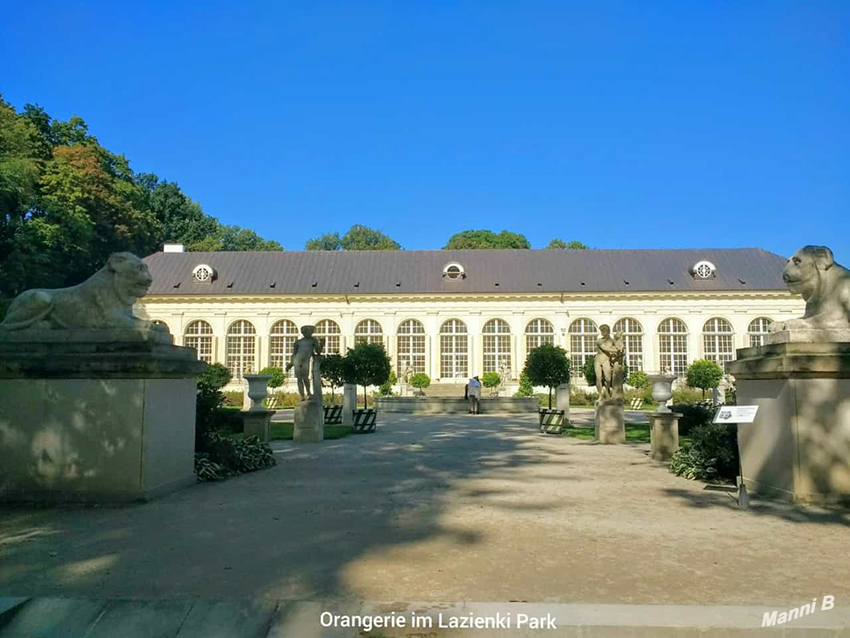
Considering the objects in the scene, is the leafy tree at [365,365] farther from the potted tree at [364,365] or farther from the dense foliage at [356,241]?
the dense foliage at [356,241]

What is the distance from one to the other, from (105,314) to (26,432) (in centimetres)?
155

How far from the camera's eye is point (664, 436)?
1127 centimetres

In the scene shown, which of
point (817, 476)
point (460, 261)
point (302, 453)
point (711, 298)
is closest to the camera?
point (817, 476)

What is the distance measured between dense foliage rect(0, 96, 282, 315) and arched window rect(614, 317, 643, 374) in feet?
119

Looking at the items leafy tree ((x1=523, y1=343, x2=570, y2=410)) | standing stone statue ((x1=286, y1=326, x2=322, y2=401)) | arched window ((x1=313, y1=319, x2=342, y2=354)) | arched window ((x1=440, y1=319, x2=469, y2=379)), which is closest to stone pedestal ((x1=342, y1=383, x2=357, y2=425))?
standing stone statue ((x1=286, y1=326, x2=322, y2=401))

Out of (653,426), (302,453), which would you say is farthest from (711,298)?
(302,453)

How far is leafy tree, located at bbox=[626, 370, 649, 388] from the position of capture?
1533 inches

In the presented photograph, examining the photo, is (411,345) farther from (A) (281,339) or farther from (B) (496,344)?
(A) (281,339)

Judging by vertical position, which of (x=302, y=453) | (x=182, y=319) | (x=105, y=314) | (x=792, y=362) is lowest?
(x=302, y=453)

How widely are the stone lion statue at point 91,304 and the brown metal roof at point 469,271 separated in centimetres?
3730

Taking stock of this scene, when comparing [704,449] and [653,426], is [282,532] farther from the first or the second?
[653,426]

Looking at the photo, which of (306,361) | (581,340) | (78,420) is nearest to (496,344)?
(581,340)

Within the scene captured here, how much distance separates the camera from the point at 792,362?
6848 mm

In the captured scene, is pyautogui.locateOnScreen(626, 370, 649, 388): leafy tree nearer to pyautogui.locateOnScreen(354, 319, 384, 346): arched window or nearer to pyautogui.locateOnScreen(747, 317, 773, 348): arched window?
pyautogui.locateOnScreen(747, 317, 773, 348): arched window
